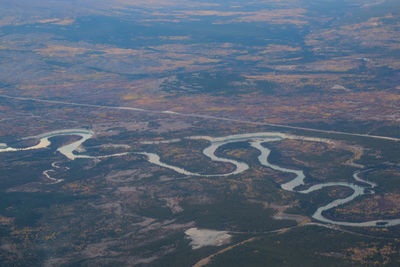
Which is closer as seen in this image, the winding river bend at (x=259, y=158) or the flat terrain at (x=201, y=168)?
the flat terrain at (x=201, y=168)

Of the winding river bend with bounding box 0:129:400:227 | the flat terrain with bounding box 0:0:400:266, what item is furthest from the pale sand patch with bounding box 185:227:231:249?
the winding river bend with bounding box 0:129:400:227

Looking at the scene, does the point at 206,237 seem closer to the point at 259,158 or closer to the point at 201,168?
the point at 201,168

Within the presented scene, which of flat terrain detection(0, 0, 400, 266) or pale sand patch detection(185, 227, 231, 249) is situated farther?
pale sand patch detection(185, 227, 231, 249)

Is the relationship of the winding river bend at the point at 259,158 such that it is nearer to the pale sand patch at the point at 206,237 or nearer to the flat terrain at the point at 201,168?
the flat terrain at the point at 201,168

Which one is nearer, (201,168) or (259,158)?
(201,168)

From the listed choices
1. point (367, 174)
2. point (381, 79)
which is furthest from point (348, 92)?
point (367, 174)

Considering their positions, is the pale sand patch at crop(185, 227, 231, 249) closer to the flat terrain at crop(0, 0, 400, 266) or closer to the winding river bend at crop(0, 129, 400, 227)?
the flat terrain at crop(0, 0, 400, 266)

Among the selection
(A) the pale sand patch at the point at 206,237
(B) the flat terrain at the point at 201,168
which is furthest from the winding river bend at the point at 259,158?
(A) the pale sand patch at the point at 206,237

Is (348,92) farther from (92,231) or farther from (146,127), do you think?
(92,231)

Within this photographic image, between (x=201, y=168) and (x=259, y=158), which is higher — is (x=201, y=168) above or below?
below

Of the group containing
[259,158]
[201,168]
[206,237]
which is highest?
[259,158]

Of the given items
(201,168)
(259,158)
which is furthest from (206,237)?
(259,158)
